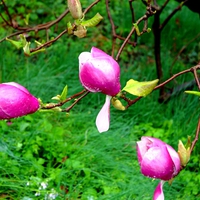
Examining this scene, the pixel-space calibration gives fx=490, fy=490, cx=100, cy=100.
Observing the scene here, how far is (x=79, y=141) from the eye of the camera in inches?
78.4

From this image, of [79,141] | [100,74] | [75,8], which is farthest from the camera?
[79,141]

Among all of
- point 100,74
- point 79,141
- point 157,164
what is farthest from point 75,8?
point 79,141

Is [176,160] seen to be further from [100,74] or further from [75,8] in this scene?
[75,8]

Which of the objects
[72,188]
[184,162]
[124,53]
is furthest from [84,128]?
[184,162]

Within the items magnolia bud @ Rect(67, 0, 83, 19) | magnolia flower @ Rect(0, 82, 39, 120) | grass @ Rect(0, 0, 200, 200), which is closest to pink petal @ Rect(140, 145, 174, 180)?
magnolia flower @ Rect(0, 82, 39, 120)

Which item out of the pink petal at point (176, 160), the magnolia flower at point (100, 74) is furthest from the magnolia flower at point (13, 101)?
the pink petal at point (176, 160)

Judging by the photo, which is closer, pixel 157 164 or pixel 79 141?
pixel 157 164

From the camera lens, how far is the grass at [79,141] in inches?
65.8

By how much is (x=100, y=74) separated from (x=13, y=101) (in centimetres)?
13

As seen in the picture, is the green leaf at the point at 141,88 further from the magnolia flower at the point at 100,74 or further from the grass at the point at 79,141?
the grass at the point at 79,141

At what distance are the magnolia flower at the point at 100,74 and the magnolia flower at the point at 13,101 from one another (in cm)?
9

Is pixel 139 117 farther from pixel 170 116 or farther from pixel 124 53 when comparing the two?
pixel 124 53

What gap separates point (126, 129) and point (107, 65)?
1567 millimetres

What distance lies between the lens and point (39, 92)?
2293 millimetres
